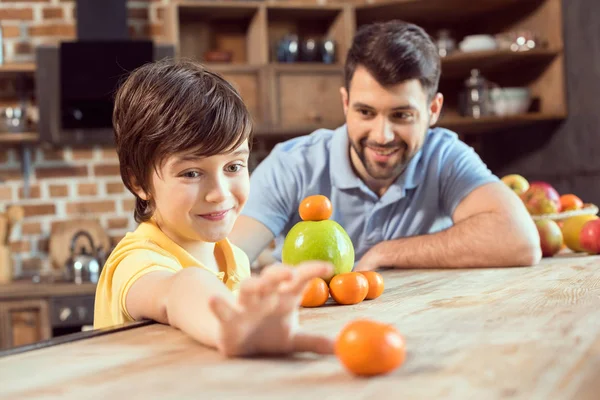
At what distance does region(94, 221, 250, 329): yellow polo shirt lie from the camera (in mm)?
940

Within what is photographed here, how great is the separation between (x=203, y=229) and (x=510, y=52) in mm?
2619

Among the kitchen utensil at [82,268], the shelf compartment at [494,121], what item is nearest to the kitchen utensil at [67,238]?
the kitchen utensil at [82,268]

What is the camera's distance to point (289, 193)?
1.94m

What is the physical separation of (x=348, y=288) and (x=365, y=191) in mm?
937

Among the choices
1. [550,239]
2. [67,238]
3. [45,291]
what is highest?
[550,239]

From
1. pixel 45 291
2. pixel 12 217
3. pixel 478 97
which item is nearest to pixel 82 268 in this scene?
pixel 45 291

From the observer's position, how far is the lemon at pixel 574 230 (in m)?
1.73

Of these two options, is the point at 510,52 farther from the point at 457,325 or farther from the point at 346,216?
the point at 457,325

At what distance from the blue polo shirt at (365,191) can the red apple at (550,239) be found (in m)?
0.22

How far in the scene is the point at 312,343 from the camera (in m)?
0.69

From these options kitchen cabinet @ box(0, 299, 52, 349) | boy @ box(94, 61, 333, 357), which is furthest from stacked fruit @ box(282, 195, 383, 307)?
kitchen cabinet @ box(0, 299, 52, 349)

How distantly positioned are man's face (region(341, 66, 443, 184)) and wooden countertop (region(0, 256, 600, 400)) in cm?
92

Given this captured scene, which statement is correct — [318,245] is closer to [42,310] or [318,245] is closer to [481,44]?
[42,310]

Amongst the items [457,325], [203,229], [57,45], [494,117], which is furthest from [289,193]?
[57,45]
